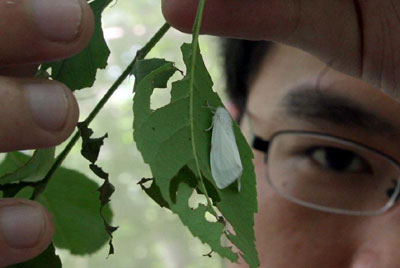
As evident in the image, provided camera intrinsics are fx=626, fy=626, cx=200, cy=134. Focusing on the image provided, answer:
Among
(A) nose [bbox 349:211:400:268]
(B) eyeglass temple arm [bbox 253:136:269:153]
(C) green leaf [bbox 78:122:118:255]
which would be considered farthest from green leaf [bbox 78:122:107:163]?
(B) eyeglass temple arm [bbox 253:136:269:153]

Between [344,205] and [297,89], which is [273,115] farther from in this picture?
[344,205]

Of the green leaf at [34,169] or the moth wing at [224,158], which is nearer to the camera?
the moth wing at [224,158]

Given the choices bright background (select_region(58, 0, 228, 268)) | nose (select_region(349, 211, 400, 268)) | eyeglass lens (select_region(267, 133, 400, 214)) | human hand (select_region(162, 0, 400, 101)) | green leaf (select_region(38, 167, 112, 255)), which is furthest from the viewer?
bright background (select_region(58, 0, 228, 268))

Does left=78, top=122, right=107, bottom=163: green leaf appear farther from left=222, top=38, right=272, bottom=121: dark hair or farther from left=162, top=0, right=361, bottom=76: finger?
left=222, top=38, right=272, bottom=121: dark hair

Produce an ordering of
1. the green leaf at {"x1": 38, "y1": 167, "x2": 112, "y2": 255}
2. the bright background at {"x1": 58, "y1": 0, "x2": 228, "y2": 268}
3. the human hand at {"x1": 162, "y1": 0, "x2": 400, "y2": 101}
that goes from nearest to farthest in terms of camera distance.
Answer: the human hand at {"x1": 162, "y1": 0, "x2": 400, "y2": 101}, the green leaf at {"x1": 38, "y1": 167, "x2": 112, "y2": 255}, the bright background at {"x1": 58, "y1": 0, "x2": 228, "y2": 268}

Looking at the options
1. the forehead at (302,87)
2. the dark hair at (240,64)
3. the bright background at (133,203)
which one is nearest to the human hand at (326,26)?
the forehead at (302,87)

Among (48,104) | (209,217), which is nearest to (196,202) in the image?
(209,217)

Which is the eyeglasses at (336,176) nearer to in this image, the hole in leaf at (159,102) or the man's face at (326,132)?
the man's face at (326,132)

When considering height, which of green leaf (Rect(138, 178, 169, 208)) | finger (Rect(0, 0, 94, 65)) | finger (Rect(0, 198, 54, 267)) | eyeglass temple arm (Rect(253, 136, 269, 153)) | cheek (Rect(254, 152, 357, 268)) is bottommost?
cheek (Rect(254, 152, 357, 268))
